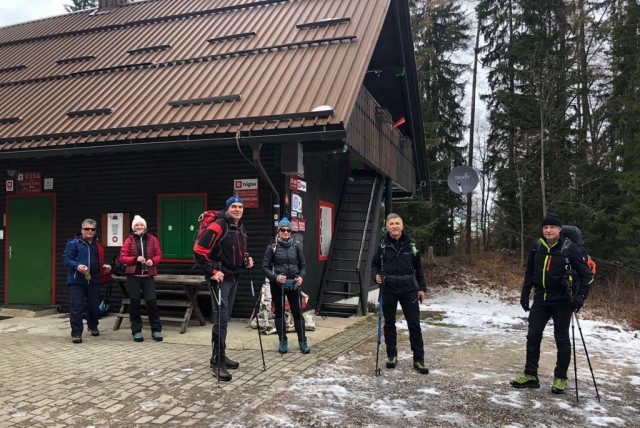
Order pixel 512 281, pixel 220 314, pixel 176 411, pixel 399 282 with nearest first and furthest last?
1. pixel 176 411
2. pixel 220 314
3. pixel 399 282
4. pixel 512 281

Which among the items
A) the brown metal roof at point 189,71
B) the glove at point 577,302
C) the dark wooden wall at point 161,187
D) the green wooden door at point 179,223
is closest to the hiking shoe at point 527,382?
the glove at point 577,302

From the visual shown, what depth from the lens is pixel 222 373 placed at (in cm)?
524

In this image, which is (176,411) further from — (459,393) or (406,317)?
(406,317)

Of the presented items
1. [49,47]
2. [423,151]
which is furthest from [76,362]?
[423,151]

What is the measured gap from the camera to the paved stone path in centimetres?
419

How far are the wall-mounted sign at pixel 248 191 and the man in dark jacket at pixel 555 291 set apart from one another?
16.0ft

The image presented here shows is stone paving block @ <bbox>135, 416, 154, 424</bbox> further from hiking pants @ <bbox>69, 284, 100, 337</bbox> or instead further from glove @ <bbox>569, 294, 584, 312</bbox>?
glove @ <bbox>569, 294, 584, 312</bbox>

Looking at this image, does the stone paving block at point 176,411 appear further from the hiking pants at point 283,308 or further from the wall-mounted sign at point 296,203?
the wall-mounted sign at point 296,203

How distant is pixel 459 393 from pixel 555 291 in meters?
1.44

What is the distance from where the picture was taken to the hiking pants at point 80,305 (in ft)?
23.5

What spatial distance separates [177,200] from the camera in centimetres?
926

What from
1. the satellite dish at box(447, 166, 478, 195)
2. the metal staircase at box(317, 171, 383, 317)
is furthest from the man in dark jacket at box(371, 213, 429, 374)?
the satellite dish at box(447, 166, 478, 195)

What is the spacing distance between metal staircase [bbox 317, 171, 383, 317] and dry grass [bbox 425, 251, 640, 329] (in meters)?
5.28

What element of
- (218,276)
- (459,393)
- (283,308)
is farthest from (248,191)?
(459,393)
